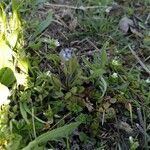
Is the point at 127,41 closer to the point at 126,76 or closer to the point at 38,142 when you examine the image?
the point at 126,76

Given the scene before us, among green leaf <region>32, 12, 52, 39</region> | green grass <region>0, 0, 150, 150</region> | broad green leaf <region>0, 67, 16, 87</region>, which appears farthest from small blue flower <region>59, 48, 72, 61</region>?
broad green leaf <region>0, 67, 16, 87</region>

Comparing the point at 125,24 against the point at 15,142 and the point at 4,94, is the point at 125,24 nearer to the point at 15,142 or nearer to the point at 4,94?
the point at 4,94

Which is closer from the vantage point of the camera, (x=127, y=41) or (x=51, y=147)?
(x=51, y=147)

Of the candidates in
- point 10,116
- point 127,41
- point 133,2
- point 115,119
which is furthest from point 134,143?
point 133,2

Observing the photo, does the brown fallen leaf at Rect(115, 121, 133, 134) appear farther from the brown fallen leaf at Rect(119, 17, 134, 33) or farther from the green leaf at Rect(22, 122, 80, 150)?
the brown fallen leaf at Rect(119, 17, 134, 33)

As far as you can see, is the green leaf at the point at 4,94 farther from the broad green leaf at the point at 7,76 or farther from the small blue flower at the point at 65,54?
the small blue flower at the point at 65,54

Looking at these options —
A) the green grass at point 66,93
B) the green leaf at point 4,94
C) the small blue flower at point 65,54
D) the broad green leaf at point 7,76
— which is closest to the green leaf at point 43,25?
the green grass at point 66,93

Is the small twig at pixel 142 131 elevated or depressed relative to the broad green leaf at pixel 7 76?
depressed
